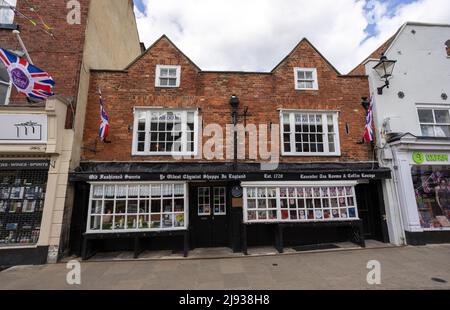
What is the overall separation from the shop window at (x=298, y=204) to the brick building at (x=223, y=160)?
0.04 metres

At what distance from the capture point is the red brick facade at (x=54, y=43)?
8.01 meters

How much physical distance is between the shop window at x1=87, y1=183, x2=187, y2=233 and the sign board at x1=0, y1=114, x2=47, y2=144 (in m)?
2.40

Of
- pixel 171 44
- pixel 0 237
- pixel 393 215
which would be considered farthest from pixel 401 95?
pixel 0 237

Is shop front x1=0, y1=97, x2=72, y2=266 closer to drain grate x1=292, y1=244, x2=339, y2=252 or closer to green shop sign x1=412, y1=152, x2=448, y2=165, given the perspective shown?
drain grate x1=292, y1=244, x2=339, y2=252

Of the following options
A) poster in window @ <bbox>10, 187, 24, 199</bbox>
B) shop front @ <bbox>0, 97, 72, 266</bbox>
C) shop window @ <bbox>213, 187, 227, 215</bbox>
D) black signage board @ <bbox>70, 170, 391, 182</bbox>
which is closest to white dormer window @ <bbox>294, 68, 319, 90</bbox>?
black signage board @ <bbox>70, 170, 391, 182</bbox>

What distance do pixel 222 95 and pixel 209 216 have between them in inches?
195

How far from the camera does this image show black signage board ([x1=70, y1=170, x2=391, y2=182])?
23.9 ft

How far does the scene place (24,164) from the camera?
280 inches

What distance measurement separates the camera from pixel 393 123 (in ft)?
29.4

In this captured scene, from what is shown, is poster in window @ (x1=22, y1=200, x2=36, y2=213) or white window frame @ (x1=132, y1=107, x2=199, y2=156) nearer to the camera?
poster in window @ (x1=22, y1=200, x2=36, y2=213)

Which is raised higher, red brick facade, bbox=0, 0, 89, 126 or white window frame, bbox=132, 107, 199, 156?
red brick facade, bbox=0, 0, 89, 126

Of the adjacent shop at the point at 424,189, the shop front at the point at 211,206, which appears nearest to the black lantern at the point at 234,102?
the shop front at the point at 211,206

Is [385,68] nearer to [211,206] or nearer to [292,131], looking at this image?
[292,131]
